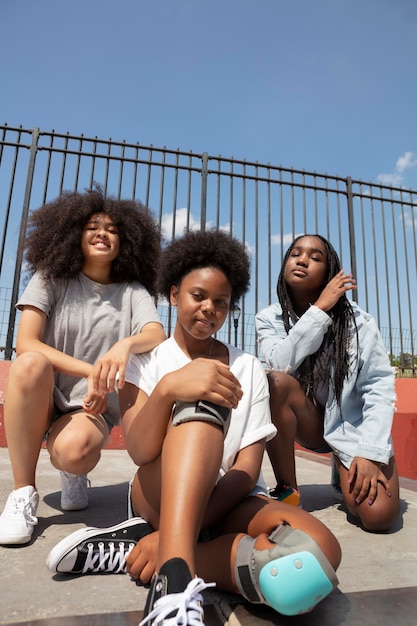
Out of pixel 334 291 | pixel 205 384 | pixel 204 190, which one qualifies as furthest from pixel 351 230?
pixel 205 384

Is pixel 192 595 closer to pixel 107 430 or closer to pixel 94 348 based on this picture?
pixel 107 430

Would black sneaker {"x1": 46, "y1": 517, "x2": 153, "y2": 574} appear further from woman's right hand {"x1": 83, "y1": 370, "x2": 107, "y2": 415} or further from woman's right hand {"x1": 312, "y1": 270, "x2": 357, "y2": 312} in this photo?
woman's right hand {"x1": 312, "y1": 270, "x2": 357, "y2": 312}

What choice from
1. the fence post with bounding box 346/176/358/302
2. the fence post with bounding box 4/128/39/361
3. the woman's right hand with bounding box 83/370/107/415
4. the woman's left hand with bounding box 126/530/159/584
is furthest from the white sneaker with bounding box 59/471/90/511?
the fence post with bounding box 346/176/358/302

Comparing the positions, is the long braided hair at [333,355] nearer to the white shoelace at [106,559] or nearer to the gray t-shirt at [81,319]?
the gray t-shirt at [81,319]

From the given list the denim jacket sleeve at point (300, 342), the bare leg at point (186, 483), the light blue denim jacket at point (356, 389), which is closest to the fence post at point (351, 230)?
the light blue denim jacket at point (356, 389)

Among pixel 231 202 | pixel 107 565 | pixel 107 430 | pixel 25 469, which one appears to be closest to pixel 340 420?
pixel 107 430

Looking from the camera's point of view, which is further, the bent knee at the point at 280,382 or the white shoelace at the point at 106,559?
the bent knee at the point at 280,382

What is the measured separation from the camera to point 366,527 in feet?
6.30

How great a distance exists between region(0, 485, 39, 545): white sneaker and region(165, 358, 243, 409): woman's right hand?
84 cm

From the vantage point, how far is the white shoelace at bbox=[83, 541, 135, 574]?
4.42 ft

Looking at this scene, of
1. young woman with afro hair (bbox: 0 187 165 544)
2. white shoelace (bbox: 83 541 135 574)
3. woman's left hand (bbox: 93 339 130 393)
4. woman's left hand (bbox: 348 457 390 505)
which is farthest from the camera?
woman's left hand (bbox: 348 457 390 505)

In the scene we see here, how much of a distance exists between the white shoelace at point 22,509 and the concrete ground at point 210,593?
0.27ft

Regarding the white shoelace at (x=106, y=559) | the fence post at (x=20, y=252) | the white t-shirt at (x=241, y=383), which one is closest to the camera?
the white shoelace at (x=106, y=559)

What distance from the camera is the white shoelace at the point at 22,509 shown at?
166cm
